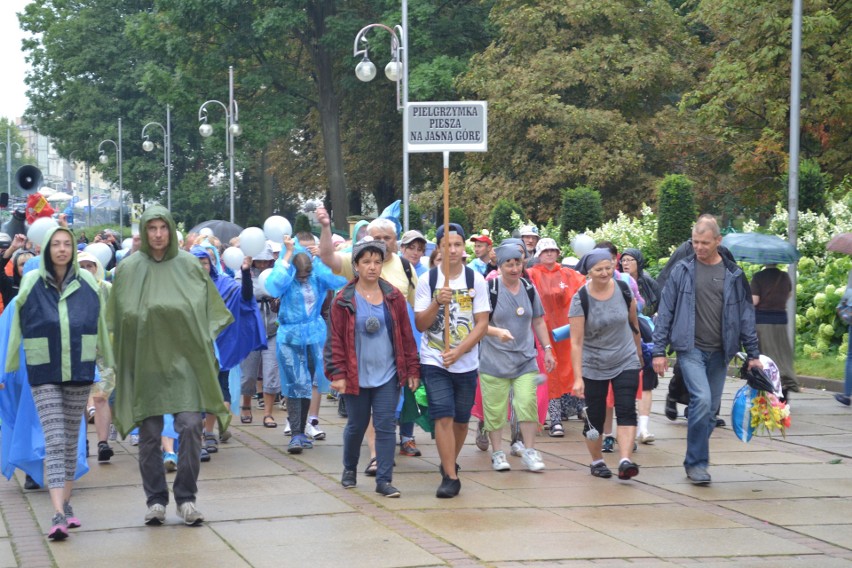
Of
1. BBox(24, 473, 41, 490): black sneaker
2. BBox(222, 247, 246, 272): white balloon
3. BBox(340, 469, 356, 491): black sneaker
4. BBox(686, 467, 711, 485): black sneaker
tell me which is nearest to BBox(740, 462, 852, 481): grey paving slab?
BBox(686, 467, 711, 485): black sneaker

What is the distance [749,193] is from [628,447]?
2380 centimetres

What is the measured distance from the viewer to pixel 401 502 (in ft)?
28.2

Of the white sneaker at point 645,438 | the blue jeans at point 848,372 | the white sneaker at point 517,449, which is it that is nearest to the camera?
the white sneaker at point 517,449

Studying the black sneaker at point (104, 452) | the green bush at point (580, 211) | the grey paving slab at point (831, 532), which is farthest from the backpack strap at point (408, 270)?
the green bush at point (580, 211)

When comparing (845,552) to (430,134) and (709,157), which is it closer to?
(430,134)

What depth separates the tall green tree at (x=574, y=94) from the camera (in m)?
35.5

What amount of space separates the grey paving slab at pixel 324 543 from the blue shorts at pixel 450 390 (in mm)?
1152

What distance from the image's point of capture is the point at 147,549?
722 cm

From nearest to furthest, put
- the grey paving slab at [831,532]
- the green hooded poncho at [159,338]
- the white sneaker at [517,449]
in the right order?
the grey paving slab at [831,532] → the green hooded poncho at [159,338] → the white sneaker at [517,449]

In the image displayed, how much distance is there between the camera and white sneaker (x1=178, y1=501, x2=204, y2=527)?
7.82 metres

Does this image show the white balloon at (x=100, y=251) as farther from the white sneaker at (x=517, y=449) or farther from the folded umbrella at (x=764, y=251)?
the folded umbrella at (x=764, y=251)

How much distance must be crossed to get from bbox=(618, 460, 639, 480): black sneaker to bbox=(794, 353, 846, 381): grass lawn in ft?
23.0

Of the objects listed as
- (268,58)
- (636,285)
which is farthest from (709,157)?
(636,285)

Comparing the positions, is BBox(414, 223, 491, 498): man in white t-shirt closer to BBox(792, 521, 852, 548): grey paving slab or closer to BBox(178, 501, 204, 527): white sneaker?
BBox(178, 501, 204, 527): white sneaker
